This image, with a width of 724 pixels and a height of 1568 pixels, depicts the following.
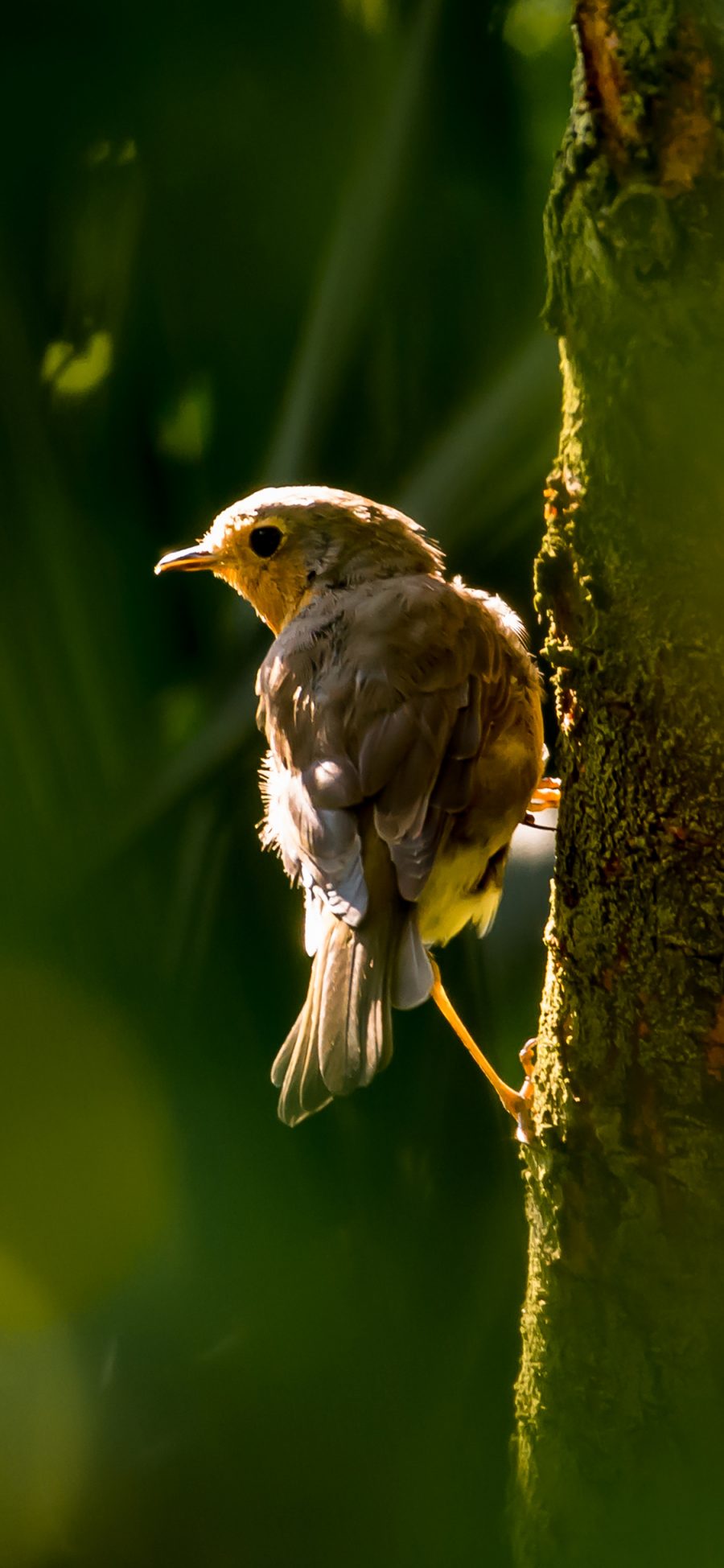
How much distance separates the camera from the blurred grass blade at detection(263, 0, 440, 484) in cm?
295

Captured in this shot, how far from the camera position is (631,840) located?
1.99m

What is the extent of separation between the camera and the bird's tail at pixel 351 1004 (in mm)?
2426

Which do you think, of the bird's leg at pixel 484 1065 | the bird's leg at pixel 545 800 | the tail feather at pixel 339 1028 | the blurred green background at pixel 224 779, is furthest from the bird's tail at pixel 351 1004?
the bird's leg at pixel 545 800

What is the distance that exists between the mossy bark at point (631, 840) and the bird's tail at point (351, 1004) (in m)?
0.35

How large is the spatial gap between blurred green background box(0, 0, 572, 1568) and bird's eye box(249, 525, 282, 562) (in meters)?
0.16

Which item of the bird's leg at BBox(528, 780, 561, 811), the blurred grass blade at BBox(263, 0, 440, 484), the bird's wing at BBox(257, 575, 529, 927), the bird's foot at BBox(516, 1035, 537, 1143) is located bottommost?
the bird's foot at BBox(516, 1035, 537, 1143)

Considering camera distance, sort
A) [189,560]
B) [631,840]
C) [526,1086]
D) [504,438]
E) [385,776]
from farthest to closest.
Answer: [189,560] → [504,438] → [526,1086] → [385,776] → [631,840]

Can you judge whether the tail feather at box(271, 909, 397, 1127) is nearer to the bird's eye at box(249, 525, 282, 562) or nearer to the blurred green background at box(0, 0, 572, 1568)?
the blurred green background at box(0, 0, 572, 1568)

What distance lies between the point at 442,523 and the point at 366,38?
1101 mm

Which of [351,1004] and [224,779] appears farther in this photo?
[224,779]

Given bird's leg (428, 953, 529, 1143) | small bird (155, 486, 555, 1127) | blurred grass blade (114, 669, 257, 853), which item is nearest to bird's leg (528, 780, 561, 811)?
small bird (155, 486, 555, 1127)

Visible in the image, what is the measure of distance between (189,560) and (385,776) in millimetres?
935

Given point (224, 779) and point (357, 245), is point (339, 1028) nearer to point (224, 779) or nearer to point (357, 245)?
point (224, 779)

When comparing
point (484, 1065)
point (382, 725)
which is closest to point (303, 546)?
point (382, 725)
